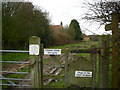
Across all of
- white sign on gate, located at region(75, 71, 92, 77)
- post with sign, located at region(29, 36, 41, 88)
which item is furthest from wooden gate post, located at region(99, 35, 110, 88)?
post with sign, located at region(29, 36, 41, 88)

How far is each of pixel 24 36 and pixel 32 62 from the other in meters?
20.0

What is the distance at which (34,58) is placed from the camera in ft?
14.0

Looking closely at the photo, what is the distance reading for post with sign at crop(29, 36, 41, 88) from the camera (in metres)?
4.25

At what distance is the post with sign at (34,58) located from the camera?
13.9 ft

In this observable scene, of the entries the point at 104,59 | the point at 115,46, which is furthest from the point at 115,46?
the point at 104,59

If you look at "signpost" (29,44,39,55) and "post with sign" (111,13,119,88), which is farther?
"signpost" (29,44,39,55)


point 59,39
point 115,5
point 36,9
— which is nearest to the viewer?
point 115,5

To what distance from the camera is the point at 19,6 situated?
72.6ft

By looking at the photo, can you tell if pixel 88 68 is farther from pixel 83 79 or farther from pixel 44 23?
pixel 44 23

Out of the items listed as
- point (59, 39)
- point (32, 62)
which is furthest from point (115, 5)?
point (59, 39)

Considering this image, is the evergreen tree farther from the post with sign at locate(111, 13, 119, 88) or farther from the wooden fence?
the post with sign at locate(111, 13, 119, 88)

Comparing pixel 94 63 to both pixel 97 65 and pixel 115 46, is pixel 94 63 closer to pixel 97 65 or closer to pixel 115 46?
pixel 97 65

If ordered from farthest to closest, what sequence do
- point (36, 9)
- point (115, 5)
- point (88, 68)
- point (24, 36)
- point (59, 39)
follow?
point (59, 39), point (36, 9), point (24, 36), point (88, 68), point (115, 5)

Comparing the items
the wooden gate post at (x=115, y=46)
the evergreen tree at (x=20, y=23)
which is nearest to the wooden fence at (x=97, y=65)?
the wooden gate post at (x=115, y=46)
